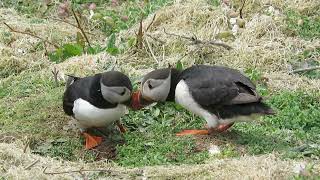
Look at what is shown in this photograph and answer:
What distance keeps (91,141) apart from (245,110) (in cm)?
146

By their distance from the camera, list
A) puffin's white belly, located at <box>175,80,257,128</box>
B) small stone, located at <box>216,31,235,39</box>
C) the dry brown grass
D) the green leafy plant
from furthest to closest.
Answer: small stone, located at <box>216,31,235,39</box>, the green leafy plant, puffin's white belly, located at <box>175,80,257,128</box>, the dry brown grass

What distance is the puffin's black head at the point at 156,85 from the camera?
6688mm

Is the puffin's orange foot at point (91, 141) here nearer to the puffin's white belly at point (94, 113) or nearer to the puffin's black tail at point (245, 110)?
the puffin's white belly at point (94, 113)

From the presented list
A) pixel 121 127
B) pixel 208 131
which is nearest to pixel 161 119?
pixel 121 127

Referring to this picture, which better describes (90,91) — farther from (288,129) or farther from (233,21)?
(233,21)

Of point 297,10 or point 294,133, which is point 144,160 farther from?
point 297,10

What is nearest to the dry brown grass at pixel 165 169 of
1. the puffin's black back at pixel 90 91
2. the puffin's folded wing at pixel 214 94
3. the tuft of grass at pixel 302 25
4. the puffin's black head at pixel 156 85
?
the puffin's black back at pixel 90 91

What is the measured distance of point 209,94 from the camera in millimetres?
6457

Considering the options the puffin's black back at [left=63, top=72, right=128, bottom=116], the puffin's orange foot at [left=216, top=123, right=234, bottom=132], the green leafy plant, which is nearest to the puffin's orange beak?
the puffin's black back at [left=63, top=72, right=128, bottom=116]

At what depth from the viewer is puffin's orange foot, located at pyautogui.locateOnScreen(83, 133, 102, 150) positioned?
6.66 meters

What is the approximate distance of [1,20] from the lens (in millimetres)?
10203

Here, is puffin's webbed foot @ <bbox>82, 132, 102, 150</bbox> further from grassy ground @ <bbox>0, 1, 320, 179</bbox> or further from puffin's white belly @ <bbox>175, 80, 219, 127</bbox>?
puffin's white belly @ <bbox>175, 80, 219, 127</bbox>

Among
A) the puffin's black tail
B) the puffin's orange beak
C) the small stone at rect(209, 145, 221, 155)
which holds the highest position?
the puffin's black tail

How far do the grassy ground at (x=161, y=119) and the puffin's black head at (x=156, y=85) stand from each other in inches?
15.4
